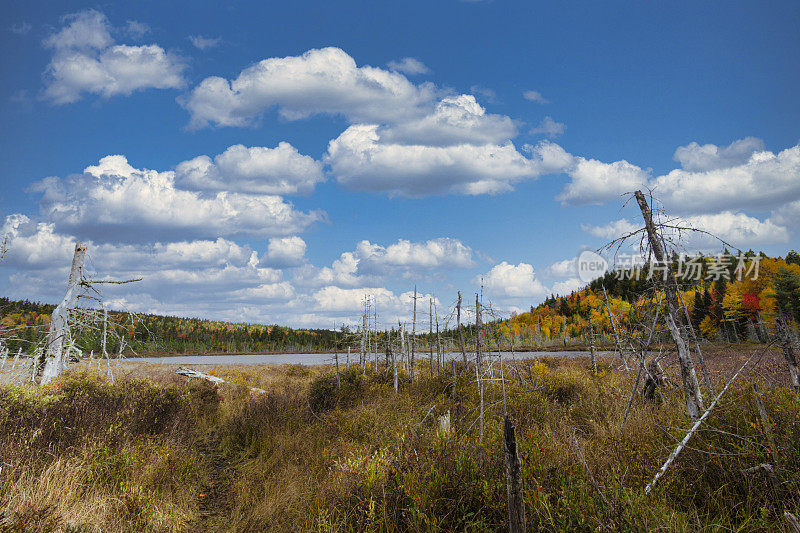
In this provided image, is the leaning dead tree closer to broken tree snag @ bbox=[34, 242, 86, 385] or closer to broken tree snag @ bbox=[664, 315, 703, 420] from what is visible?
broken tree snag @ bbox=[34, 242, 86, 385]

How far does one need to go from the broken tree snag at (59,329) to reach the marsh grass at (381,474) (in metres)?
2.14

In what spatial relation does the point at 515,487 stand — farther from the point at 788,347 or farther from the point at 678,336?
the point at 788,347

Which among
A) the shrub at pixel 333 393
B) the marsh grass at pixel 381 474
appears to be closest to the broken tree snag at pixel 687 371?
the marsh grass at pixel 381 474

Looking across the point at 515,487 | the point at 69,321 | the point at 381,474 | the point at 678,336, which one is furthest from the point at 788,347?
the point at 69,321

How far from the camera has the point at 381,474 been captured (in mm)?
5457

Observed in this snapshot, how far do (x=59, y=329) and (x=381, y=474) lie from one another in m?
10.7

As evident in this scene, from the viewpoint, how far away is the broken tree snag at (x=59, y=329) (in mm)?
10320

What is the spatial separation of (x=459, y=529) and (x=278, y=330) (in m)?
127

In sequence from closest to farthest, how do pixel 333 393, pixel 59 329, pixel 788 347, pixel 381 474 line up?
pixel 381 474 → pixel 788 347 → pixel 59 329 → pixel 333 393

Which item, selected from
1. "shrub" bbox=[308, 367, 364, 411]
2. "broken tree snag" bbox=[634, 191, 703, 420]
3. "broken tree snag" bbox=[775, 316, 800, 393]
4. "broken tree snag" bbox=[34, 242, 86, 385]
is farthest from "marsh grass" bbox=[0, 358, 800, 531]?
"shrub" bbox=[308, 367, 364, 411]

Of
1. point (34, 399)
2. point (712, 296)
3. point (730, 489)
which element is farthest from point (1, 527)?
point (712, 296)

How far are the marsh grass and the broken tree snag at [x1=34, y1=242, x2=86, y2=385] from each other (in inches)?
84.2

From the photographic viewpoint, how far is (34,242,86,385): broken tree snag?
33.9 feet

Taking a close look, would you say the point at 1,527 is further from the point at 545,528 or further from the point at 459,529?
the point at 545,528
